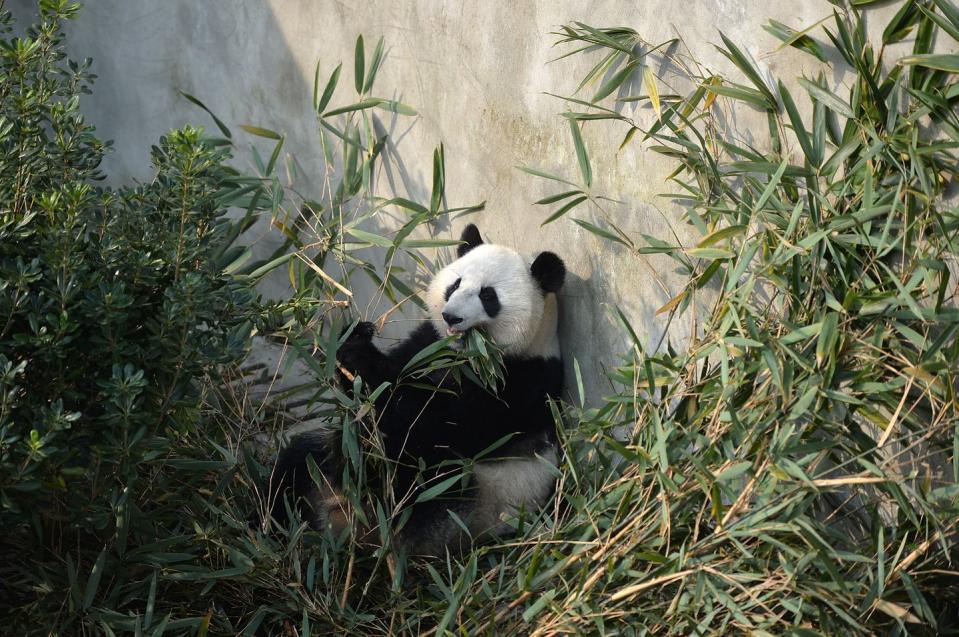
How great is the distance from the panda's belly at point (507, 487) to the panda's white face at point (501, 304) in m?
0.35

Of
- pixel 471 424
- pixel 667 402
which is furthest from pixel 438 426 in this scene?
pixel 667 402

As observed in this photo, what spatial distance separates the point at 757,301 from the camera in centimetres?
244

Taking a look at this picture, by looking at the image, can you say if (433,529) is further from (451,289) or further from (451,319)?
(451,289)

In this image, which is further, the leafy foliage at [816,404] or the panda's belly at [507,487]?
the panda's belly at [507,487]

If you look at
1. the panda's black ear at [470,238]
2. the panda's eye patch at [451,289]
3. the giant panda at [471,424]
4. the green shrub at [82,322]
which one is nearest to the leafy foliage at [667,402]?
the green shrub at [82,322]

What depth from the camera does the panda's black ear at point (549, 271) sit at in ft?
9.62

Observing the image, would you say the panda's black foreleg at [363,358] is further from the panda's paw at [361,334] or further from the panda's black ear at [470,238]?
the panda's black ear at [470,238]

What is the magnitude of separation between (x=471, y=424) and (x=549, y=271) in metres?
0.52

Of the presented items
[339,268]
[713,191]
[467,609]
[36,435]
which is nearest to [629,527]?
[467,609]

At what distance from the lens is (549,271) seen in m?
2.96

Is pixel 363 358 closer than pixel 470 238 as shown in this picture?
Yes

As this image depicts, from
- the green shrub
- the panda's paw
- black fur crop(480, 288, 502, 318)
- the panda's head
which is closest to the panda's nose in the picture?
the panda's head

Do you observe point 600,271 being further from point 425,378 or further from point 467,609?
point 467,609

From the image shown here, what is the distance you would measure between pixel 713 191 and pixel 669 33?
1.52ft
